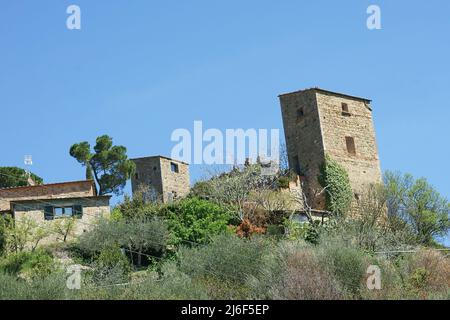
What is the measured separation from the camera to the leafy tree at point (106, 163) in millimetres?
50656

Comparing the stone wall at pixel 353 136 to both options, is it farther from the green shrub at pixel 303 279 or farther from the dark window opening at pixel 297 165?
the green shrub at pixel 303 279

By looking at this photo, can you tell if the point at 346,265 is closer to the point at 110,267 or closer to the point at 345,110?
the point at 110,267

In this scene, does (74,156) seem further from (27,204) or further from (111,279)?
(111,279)

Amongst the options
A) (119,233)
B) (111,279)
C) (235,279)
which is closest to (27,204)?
(119,233)

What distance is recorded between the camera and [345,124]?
44.6m

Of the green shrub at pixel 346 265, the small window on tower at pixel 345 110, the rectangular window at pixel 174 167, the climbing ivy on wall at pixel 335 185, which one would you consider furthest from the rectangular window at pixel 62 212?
the green shrub at pixel 346 265

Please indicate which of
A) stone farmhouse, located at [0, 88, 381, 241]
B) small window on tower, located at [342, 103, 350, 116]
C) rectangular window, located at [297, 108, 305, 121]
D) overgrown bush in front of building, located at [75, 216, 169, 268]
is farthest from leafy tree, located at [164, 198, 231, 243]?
small window on tower, located at [342, 103, 350, 116]

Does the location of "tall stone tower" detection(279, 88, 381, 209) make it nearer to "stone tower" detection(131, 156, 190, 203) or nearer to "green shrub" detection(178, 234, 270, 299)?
"stone tower" detection(131, 156, 190, 203)

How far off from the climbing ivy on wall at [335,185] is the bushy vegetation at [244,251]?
2.73 feet

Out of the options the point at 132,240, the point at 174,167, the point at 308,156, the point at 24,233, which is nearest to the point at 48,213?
the point at 24,233

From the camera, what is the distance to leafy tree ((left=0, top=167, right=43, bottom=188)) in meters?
54.2

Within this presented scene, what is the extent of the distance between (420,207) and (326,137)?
5937 mm

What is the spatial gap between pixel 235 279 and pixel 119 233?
35.1ft

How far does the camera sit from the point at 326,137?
4312cm
